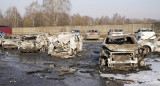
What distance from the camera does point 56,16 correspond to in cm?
5659

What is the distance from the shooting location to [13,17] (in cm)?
8525

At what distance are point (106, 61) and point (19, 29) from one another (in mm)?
51364

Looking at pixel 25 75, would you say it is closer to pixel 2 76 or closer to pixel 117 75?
pixel 2 76

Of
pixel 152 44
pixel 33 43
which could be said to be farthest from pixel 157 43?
pixel 33 43

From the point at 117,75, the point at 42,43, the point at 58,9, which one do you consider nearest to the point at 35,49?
the point at 42,43

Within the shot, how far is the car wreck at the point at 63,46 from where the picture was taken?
14208 mm

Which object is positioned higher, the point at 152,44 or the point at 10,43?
the point at 152,44

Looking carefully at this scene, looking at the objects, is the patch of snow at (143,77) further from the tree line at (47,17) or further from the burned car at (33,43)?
the tree line at (47,17)

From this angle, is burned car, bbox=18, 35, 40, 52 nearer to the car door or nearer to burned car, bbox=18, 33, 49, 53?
burned car, bbox=18, 33, 49, 53

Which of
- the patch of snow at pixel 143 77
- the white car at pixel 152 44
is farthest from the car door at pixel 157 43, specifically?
the patch of snow at pixel 143 77

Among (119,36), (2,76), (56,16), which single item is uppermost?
(56,16)

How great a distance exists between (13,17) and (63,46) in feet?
250

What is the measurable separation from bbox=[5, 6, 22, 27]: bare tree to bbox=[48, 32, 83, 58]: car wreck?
7061 centimetres

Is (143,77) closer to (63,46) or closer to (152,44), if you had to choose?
(152,44)
